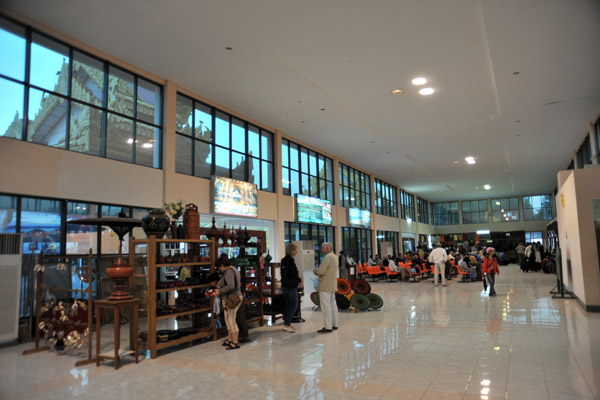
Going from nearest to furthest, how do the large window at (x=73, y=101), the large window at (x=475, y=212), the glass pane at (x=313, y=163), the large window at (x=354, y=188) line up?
the large window at (x=73, y=101)
the glass pane at (x=313, y=163)
the large window at (x=354, y=188)
the large window at (x=475, y=212)

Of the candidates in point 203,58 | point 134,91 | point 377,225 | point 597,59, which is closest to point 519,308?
point 597,59

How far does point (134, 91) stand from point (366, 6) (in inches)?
221

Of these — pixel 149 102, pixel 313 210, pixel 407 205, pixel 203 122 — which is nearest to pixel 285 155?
pixel 313 210

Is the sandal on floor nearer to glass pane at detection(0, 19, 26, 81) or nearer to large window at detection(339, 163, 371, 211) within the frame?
glass pane at detection(0, 19, 26, 81)

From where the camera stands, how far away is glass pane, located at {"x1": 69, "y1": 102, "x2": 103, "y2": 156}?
26.7 ft

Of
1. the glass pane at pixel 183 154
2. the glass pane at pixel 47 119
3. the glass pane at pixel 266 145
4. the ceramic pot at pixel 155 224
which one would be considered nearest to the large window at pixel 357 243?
the glass pane at pixel 266 145

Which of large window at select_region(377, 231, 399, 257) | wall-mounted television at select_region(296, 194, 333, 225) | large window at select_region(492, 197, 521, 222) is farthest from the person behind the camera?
large window at select_region(492, 197, 521, 222)

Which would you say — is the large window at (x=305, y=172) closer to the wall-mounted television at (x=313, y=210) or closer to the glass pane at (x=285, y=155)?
the glass pane at (x=285, y=155)

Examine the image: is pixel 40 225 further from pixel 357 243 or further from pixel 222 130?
pixel 357 243

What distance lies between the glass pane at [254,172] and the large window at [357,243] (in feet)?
23.9

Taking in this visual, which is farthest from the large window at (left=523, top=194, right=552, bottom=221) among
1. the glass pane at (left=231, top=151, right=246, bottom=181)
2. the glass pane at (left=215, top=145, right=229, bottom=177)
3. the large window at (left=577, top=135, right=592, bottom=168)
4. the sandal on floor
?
the sandal on floor

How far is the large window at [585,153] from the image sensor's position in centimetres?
1517

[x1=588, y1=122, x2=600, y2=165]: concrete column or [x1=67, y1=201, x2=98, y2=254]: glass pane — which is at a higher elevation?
[x1=588, y1=122, x2=600, y2=165]: concrete column

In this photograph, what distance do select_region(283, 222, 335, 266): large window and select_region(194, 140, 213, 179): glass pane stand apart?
4.34 meters
